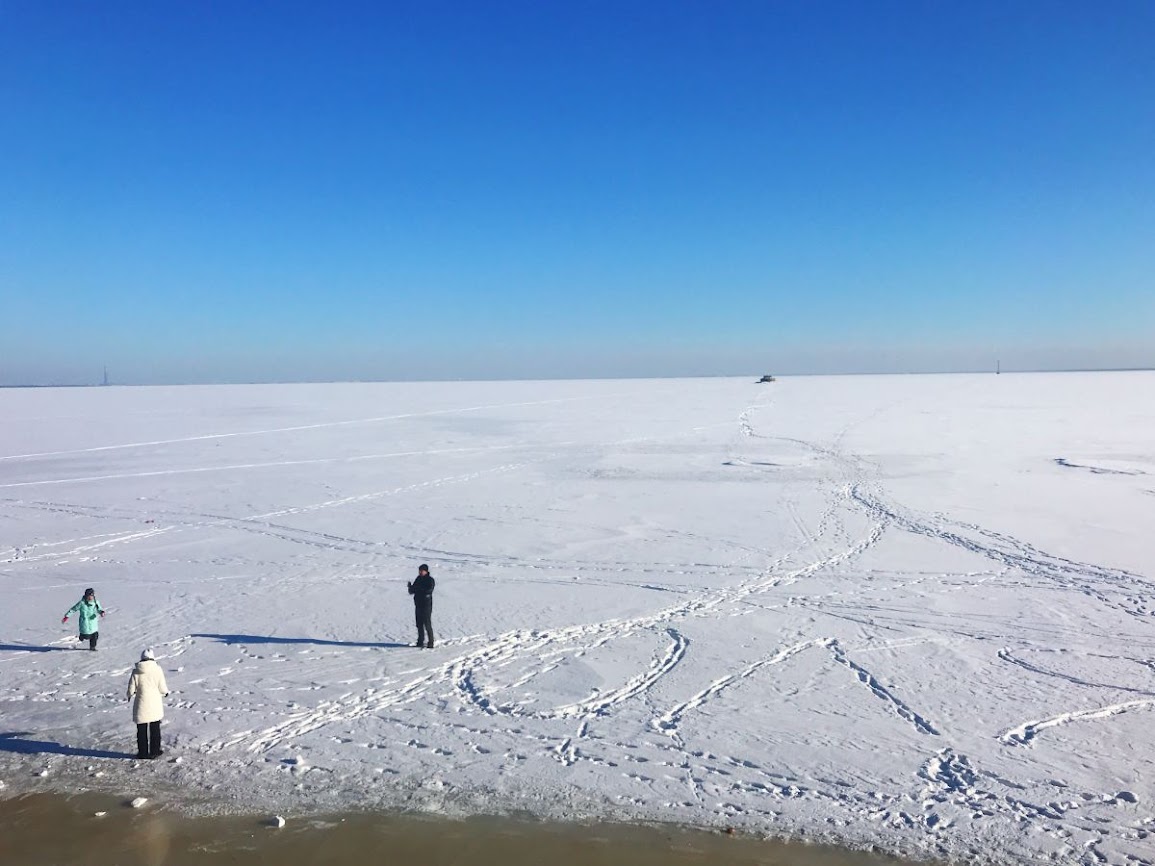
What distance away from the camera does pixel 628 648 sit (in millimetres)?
8453

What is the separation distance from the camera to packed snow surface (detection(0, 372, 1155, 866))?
5602 mm

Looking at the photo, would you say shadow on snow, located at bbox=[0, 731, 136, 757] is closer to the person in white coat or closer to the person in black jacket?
the person in white coat

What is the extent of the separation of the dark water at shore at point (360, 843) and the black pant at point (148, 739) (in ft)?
2.30

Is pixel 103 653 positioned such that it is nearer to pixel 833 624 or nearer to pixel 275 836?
pixel 275 836

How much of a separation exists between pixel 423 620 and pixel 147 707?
2.87 meters

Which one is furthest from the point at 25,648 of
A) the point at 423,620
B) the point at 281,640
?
the point at 423,620

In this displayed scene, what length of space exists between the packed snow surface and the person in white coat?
0.14 meters

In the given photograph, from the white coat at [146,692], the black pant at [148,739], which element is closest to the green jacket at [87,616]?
the white coat at [146,692]

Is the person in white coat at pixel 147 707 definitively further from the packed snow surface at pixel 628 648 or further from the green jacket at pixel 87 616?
the green jacket at pixel 87 616

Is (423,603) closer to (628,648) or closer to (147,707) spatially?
(628,648)

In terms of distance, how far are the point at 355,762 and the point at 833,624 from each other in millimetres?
5377

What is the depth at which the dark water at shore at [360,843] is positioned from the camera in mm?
4809

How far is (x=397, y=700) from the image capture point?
7.09m

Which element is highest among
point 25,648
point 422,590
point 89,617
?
point 422,590
